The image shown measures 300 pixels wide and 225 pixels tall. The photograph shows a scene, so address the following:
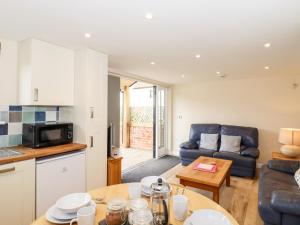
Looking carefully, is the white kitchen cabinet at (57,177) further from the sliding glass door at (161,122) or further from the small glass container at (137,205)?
the sliding glass door at (161,122)

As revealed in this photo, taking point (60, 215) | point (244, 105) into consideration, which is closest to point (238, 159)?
point (244, 105)

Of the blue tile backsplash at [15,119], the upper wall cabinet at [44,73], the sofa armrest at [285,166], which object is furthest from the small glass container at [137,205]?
the sofa armrest at [285,166]

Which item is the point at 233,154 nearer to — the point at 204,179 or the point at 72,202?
the point at 204,179

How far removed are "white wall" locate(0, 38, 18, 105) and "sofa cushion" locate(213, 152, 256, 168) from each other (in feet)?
12.1

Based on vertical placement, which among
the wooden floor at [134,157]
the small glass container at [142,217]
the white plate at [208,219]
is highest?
the small glass container at [142,217]

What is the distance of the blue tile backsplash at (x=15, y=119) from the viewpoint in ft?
7.81

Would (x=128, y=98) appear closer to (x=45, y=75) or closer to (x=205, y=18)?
(x=45, y=75)

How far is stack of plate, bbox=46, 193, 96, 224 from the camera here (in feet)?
3.27

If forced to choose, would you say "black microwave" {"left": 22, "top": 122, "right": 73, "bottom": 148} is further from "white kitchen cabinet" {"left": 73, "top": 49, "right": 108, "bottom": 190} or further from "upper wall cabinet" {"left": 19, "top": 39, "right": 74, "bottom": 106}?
"upper wall cabinet" {"left": 19, "top": 39, "right": 74, "bottom": 106}

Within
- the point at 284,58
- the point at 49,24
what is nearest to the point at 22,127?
the point at 49,24

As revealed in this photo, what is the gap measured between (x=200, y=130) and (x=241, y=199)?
7.28 ft

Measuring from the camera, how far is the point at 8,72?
2.39 meters

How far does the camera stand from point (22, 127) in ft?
8.23

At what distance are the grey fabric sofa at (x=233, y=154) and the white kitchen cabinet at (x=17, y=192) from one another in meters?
3.19
